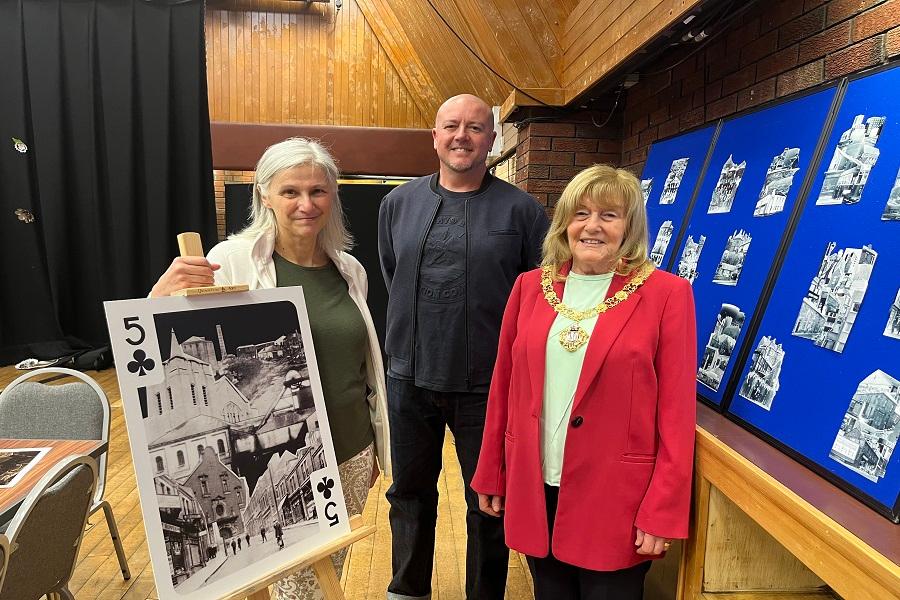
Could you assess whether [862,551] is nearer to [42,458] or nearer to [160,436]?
[160,436]

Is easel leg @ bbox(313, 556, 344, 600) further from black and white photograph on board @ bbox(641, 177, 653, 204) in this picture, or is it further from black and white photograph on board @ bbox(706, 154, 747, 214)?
black and white photograph on board @ bbox(641, 177, 653, 204)

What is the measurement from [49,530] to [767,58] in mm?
2696

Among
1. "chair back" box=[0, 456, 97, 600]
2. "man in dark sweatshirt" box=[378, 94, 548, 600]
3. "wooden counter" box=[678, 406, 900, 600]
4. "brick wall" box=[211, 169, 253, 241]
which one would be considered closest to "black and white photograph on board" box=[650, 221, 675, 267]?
"man in dark sweatshirt" box=[378, 94, 548, 600]

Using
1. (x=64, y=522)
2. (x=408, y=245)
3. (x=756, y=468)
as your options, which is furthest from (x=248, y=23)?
(x=756, y=468)

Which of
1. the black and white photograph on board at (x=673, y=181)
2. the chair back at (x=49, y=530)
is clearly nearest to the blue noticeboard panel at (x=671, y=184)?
the black and white photograph on board at (x=673, y=181)

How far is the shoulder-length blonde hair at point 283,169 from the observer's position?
1501mm

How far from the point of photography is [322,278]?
1634 mm

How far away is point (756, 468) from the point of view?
1.18 meters

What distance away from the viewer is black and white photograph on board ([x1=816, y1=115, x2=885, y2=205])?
4.52 ft

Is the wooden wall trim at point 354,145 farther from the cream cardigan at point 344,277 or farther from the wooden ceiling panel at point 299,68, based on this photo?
the cream cardigan at point 344,277

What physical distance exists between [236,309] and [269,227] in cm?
28

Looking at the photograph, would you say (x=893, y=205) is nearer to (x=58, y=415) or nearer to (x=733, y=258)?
(x=733, y=258)

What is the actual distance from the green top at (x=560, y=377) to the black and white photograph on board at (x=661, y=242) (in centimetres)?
90

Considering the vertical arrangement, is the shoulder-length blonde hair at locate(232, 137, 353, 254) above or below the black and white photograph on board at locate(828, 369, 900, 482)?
above
